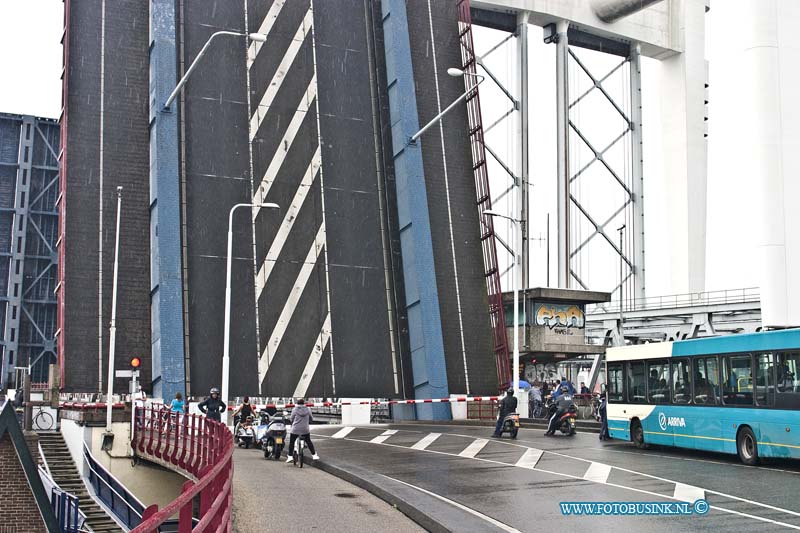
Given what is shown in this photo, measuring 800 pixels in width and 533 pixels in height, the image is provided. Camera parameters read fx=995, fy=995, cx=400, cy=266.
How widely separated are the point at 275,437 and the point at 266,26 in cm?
1831

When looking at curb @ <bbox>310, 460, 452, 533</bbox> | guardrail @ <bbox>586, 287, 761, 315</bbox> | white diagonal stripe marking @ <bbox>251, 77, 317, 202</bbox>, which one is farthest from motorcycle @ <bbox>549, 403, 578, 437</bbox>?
guardrail @ <bbox>586, 287, 761, 315</bbox>

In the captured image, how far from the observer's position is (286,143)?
34.3m

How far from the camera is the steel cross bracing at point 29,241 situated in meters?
55.7

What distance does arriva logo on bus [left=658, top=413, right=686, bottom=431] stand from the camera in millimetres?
19906

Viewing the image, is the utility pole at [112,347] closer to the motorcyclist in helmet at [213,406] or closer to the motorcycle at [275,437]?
the motorcyclist in helmet at [213,406]

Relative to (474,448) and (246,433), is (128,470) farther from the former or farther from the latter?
(474,448)

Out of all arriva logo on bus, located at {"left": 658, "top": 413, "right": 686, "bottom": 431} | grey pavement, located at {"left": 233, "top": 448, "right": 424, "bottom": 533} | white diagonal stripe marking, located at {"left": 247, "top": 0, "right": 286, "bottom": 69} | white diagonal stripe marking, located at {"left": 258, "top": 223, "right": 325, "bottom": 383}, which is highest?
white diagonal stripe marking, located at {"left": 247, "top": 0, "right": 286, "bottom": 69}

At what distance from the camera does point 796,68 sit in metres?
27.8

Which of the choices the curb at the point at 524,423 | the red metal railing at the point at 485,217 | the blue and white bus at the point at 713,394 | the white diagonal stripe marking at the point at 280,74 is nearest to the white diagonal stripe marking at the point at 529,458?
the blue and white bus at the point at 713,394

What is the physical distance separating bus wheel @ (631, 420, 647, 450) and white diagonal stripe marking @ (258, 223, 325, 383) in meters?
14.1

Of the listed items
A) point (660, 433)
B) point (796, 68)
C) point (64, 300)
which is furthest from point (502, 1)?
point (660, 433)

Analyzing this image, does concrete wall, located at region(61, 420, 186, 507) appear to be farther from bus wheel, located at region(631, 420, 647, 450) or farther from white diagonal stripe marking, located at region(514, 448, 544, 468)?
bus wheel, located at region(631, 420, 647, 450)

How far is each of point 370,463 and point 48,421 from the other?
23546 millimetres

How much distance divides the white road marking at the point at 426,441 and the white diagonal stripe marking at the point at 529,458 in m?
2.86
